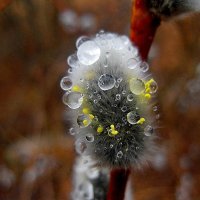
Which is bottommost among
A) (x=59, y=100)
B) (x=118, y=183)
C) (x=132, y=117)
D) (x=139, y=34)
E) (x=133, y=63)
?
(x=118, y=183)

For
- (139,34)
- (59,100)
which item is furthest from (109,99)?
(59,100)

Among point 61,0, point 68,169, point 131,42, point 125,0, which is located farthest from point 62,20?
point 131,42

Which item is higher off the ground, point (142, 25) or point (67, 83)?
point (142, 25)

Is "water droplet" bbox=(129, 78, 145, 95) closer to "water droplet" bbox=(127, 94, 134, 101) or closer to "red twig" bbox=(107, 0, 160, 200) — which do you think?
"water droplet" bbox=(127, 94, 134, 101)

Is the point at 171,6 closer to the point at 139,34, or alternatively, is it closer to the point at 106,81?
the point at 139,34

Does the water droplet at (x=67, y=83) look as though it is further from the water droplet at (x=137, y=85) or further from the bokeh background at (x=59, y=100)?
the bokeh background at (x=59, y=100)

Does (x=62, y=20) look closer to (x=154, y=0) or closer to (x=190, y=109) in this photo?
(x=190, y=109)

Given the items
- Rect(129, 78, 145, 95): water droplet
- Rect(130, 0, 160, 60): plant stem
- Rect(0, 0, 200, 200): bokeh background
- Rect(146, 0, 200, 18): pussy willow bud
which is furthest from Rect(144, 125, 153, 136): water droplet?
Rect(0, 0, 200, 200): bokeh background
